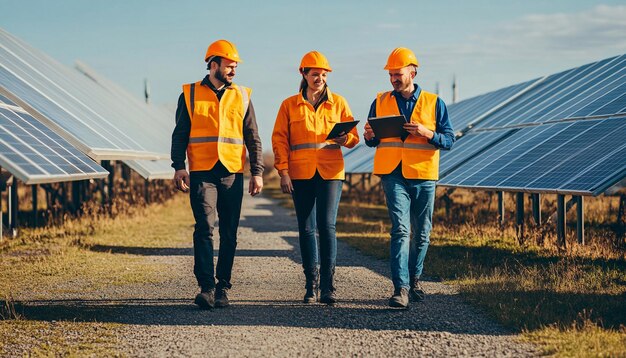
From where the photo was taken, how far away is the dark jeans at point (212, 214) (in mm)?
6352

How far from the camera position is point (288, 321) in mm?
5867

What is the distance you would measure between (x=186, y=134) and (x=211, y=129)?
26 centimetres

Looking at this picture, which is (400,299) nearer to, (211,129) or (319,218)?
(319,218)

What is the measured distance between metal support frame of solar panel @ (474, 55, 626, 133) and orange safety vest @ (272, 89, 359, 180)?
21.4 ft

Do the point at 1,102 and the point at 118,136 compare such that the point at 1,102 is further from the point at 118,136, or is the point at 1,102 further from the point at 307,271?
the point at 307,271

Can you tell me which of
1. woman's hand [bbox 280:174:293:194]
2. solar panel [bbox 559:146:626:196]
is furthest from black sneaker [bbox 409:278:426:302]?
solar panel [bbox 559:146:626:196]

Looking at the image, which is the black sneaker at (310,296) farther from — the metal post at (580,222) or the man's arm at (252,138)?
the metal post at (580,222)

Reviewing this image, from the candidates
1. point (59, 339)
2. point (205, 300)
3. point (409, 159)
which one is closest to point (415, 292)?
point (409, 159)

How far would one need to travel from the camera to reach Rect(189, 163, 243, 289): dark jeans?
635 cm

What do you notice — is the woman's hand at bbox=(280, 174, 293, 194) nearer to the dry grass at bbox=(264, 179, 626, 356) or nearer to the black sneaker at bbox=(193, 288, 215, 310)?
the black sneaker at bbox=(193, 288, 215, 310)

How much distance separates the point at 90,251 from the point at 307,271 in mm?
5177

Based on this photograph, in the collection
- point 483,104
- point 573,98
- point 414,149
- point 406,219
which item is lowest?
point 406,219

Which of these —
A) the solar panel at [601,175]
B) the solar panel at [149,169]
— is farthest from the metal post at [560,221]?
the solar panel at [149,169]

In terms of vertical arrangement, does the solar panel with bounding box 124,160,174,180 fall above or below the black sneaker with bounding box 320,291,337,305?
above
